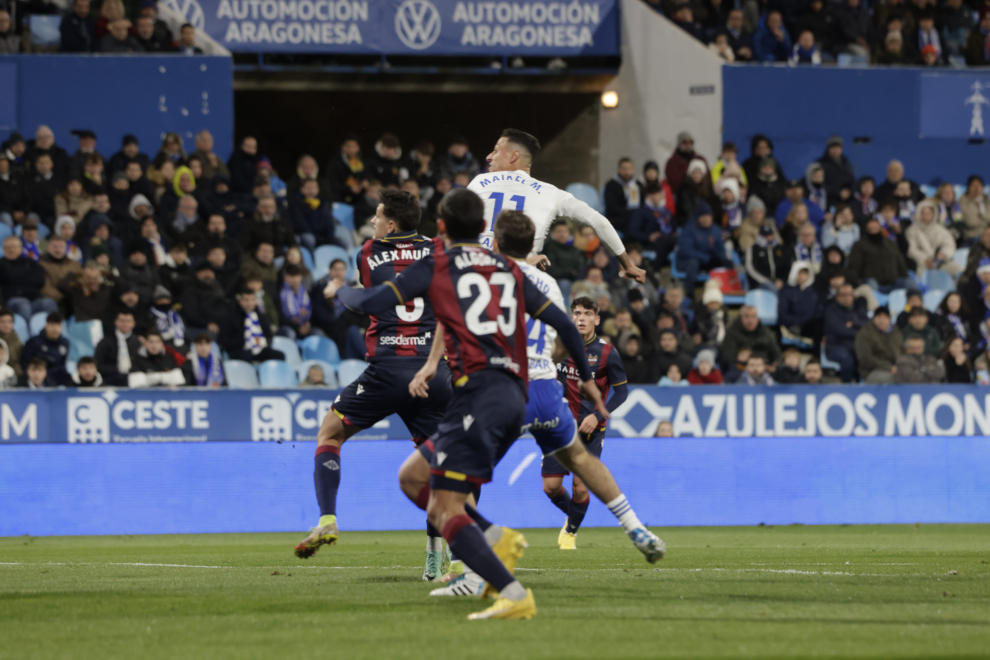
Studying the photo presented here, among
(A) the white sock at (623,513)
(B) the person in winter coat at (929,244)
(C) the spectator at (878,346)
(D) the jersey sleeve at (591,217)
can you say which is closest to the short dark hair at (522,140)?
(D) the jersey sleeve at (591,217)

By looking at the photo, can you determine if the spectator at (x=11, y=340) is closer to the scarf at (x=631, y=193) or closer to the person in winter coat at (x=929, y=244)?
the scarf at (x=631, y=193)

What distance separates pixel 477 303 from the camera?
605 centimetres

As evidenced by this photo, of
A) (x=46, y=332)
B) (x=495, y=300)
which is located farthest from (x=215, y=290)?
(x=495, y=300)

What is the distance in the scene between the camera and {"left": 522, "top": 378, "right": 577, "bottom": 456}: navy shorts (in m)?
6.58

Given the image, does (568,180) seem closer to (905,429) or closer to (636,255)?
(636,255)

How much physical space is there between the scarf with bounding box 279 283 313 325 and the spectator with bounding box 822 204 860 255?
27.9 ft

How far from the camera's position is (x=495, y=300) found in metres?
6.07

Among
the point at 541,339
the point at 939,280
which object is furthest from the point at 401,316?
the point at 939,280

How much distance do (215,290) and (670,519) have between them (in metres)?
6.60

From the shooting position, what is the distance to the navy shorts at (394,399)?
7809 millimetres

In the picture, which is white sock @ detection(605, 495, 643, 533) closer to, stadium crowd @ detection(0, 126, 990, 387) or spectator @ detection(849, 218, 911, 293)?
stadium crowd @ detection(0, 126, 990, 387)

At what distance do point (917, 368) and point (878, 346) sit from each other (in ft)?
2.02

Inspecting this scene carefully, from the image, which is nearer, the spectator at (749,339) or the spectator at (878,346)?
the spectator at (749,339)

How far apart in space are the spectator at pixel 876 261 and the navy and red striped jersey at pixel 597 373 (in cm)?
913
